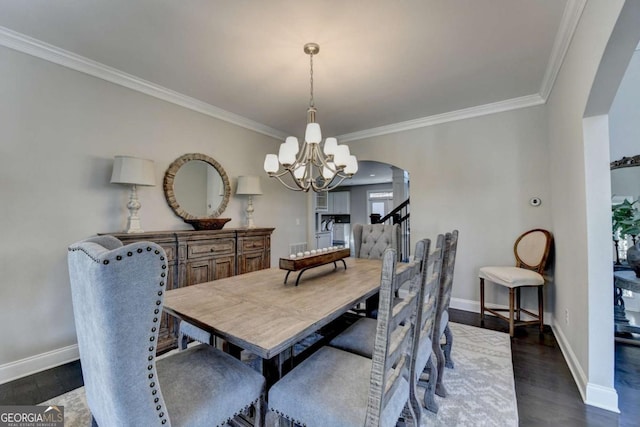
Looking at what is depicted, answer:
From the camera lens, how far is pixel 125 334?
0.80 m

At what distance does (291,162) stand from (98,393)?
1760 millimetres

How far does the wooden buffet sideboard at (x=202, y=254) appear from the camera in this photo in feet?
8.38

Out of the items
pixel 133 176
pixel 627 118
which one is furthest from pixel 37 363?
pixel 627 118

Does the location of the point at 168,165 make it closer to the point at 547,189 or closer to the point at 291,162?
the point at 291,162

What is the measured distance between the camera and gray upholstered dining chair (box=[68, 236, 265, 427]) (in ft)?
2.53

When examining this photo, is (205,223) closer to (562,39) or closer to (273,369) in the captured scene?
(273,369)

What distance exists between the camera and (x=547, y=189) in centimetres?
312

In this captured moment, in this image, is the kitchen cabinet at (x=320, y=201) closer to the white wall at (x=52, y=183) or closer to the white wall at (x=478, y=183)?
the white wall at (x=478, y=183)

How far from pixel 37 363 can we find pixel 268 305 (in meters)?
2.23

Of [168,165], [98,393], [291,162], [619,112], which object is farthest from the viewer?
[168,165]

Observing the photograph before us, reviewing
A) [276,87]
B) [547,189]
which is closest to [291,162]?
[276,87]

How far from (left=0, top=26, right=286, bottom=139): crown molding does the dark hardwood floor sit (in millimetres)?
2574

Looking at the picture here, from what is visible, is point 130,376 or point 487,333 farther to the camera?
point 487,333

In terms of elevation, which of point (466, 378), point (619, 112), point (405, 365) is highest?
point (619, 112)
